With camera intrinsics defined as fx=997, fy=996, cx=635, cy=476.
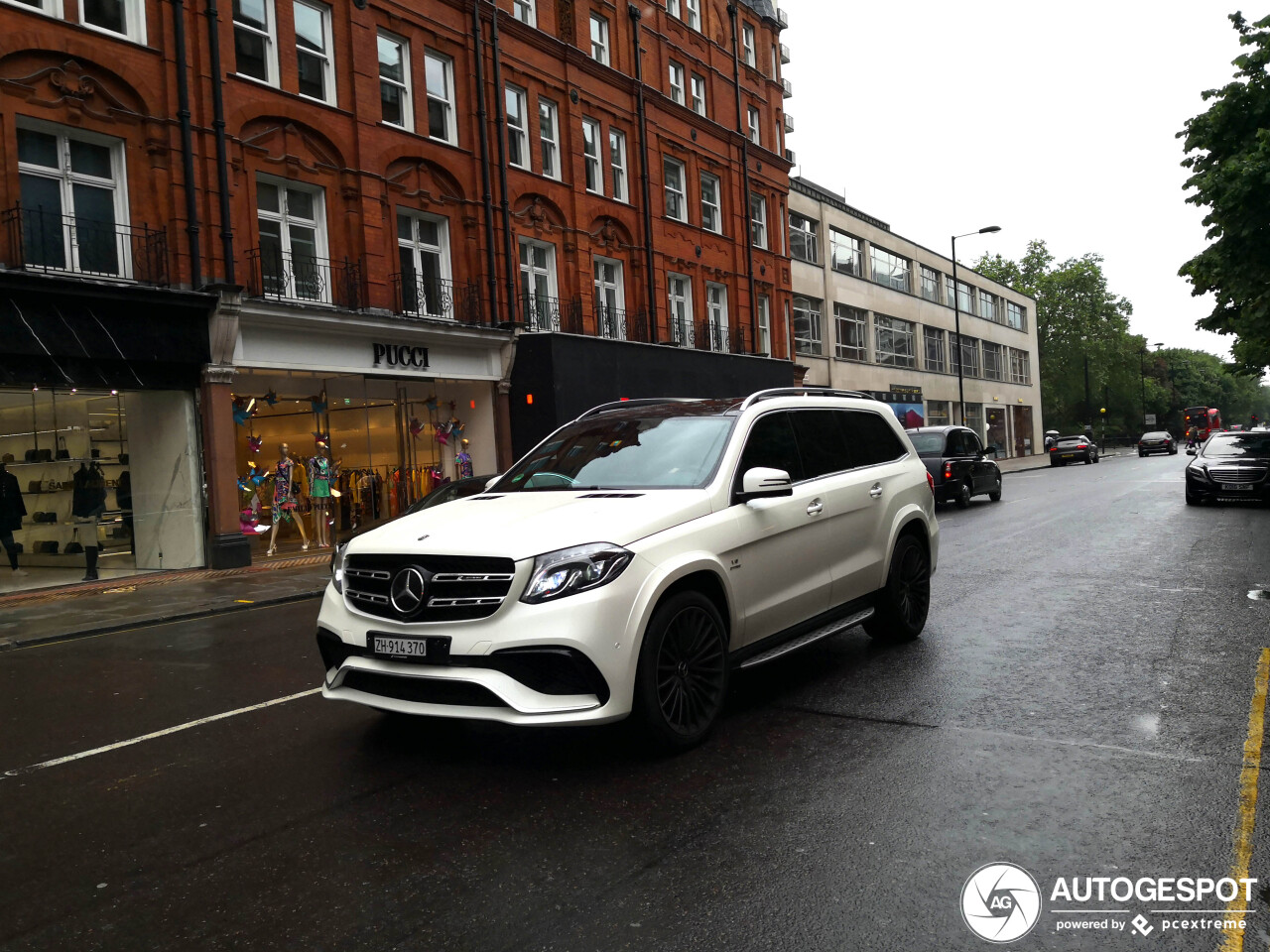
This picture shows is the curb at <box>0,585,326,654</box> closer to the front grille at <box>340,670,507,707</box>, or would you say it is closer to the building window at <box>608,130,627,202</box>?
the front grille at <box>340,670,507,707</box>

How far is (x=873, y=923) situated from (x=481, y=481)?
985 cm

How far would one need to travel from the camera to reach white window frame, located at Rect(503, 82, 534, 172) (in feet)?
76.4

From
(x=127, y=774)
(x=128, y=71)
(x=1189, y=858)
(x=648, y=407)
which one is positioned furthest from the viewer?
(x=128, y=71)

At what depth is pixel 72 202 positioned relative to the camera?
14961 mm

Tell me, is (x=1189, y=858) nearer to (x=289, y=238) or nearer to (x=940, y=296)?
(x=289, y=238)

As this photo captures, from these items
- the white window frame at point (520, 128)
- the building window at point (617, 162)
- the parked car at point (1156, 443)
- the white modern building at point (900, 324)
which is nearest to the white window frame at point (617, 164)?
the building window at point (617, 162)

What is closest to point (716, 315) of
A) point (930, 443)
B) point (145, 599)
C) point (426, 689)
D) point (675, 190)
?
point (675, 190)

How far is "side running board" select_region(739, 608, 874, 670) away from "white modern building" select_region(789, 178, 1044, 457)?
31.0m

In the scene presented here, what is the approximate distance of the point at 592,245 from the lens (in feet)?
84.8

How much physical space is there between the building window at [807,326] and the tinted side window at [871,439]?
32.2 meters

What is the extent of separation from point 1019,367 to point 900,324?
27.7 metres

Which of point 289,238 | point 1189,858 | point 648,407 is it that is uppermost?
point 289,238

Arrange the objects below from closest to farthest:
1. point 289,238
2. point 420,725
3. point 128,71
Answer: point 420,725 < point 128,71 < point 289,238

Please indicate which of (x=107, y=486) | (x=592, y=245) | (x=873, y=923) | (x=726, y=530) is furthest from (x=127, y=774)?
(x=592, y=245)
